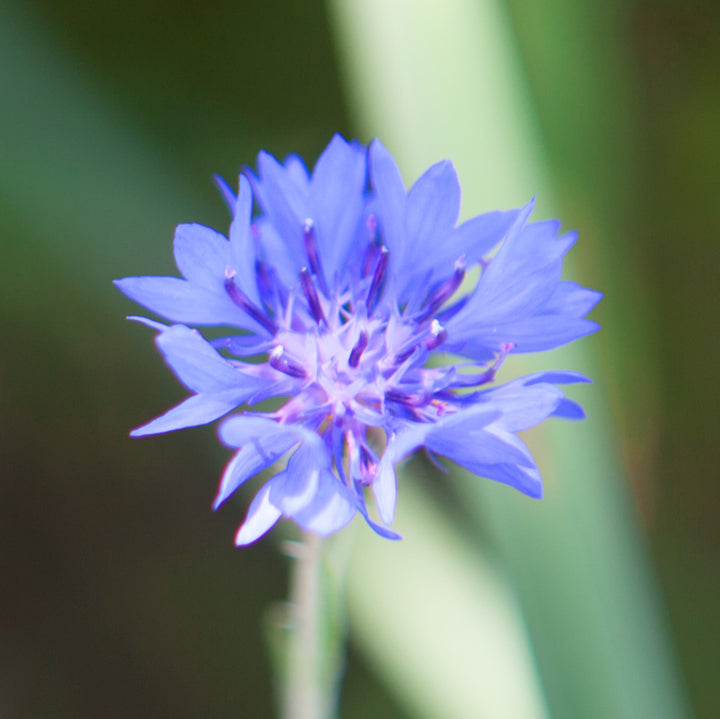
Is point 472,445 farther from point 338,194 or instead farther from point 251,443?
point 338,194

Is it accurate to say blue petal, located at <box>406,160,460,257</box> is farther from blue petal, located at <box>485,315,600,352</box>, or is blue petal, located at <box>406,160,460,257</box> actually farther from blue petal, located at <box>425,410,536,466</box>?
blue petal, located at <box>425,410,536,466</box>

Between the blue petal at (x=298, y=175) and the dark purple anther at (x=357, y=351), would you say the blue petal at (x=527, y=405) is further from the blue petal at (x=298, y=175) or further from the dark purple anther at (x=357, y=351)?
the blue petal at (x=298, y=175)

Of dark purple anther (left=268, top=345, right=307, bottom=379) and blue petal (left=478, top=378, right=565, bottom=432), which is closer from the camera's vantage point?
blue petal (left=478, top=378, right=565, bottom=432)

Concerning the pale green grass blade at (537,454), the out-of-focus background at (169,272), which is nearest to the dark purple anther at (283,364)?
the pale green grass blade at (537,454)

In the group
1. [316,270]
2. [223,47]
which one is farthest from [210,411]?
[223,47]

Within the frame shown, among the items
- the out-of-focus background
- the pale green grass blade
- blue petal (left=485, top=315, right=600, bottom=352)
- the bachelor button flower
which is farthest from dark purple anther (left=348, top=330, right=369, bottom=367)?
the out-of-focus background
